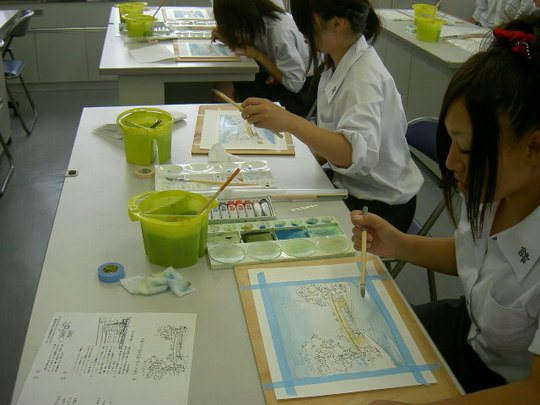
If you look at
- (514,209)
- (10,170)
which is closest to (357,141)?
(514,209)

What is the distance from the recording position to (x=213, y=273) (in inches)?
43.7

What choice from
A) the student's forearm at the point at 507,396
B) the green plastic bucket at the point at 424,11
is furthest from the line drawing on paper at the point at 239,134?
the green plastic bucket at the point at 424,11

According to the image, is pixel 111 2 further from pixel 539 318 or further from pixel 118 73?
pixel 539 318

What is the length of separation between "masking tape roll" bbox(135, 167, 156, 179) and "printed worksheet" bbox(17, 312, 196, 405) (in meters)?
0.55

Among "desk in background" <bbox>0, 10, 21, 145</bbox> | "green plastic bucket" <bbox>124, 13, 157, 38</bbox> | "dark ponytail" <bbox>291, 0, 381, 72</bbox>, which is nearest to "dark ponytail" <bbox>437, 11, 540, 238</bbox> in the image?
"dark ponytail" <bbox>291, 0, 381, 72</bbox>

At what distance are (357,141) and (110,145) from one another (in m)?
0.72

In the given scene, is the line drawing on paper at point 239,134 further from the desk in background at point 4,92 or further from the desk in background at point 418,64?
the desk in background at point 4,92

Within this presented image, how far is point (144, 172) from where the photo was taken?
149 cm

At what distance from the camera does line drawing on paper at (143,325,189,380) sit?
0.88 meters

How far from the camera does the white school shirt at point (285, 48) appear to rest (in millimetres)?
2650

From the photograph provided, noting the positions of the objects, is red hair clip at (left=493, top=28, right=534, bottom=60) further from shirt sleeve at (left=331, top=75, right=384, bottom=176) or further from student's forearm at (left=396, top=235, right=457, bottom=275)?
shirt sleeve at (left=331, top=75, right=384, bottom=176)

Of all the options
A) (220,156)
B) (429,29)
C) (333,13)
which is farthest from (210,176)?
(429,29)

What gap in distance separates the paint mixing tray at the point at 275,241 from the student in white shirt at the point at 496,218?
66 mm

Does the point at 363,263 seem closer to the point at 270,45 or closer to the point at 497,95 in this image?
the point at 497,95
